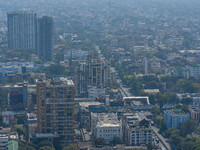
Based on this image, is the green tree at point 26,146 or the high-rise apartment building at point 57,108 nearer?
the green tree at point 26,146

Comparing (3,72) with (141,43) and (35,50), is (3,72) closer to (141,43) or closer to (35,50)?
(35,50)

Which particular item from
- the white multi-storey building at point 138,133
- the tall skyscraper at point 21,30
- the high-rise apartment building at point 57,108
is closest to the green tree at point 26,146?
the high-rise apartment building at point 57,108

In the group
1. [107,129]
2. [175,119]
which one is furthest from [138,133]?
[175,119]

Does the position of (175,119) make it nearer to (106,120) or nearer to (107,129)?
(106,120)

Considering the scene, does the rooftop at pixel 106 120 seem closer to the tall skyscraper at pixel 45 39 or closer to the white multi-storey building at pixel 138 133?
the white multi-storey building at pixel 138 133

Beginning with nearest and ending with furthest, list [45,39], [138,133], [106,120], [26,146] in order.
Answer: [26,146] → [138,133] → [106,120] → [45,39]

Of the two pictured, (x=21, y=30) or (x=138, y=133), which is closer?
(x=138, y=133)

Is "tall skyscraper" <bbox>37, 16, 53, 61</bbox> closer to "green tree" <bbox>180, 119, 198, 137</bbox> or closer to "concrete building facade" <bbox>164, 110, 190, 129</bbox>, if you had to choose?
"concrete building facade" <bbox>164, 110, 190, 129</bbox>
